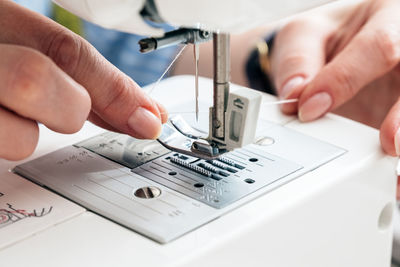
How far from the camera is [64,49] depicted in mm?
581

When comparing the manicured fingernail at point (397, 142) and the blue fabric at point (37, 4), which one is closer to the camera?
the manicured fingernail at point (397, 142)

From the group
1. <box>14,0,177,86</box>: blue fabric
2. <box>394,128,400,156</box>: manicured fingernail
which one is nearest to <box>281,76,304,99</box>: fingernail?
<box>394,128,400,156</box>: manicured fingernail

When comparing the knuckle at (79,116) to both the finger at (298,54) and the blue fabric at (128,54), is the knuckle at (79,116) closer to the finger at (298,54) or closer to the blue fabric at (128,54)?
the finger at (298,54)

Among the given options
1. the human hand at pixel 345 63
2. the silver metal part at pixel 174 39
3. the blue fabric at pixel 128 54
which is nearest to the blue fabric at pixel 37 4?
the blue fabric at pixel 128 54

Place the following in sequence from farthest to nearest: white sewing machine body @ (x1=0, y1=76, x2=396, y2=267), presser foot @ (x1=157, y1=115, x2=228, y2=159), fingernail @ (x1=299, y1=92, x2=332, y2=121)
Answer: fingernail @ (x1=299, y1=92, x2=332, y2=121)
presser foot @ (x1=157, y1=115, x2=228, y2=159)
white sewing machine body @ (x1=0, y1=76, x2=396, y2=267)

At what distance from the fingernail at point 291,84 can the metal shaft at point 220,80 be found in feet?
0.92

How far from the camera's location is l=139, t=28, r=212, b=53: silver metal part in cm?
50

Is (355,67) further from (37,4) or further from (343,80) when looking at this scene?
(37,4)

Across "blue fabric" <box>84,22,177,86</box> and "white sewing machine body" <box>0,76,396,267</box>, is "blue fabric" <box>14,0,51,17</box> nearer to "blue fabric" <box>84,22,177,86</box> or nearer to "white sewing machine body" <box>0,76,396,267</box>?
"blue fabric" <box>84,22,177,86</box>

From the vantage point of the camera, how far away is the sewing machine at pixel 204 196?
48 cm

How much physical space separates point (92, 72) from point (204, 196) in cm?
17

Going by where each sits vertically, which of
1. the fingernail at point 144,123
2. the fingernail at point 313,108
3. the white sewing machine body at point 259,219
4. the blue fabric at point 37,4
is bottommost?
the white sewing machine body at point 259,219

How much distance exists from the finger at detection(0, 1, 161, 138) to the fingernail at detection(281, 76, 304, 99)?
299mm

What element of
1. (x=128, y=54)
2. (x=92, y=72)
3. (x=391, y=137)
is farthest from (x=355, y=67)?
(x=128, y=54)
